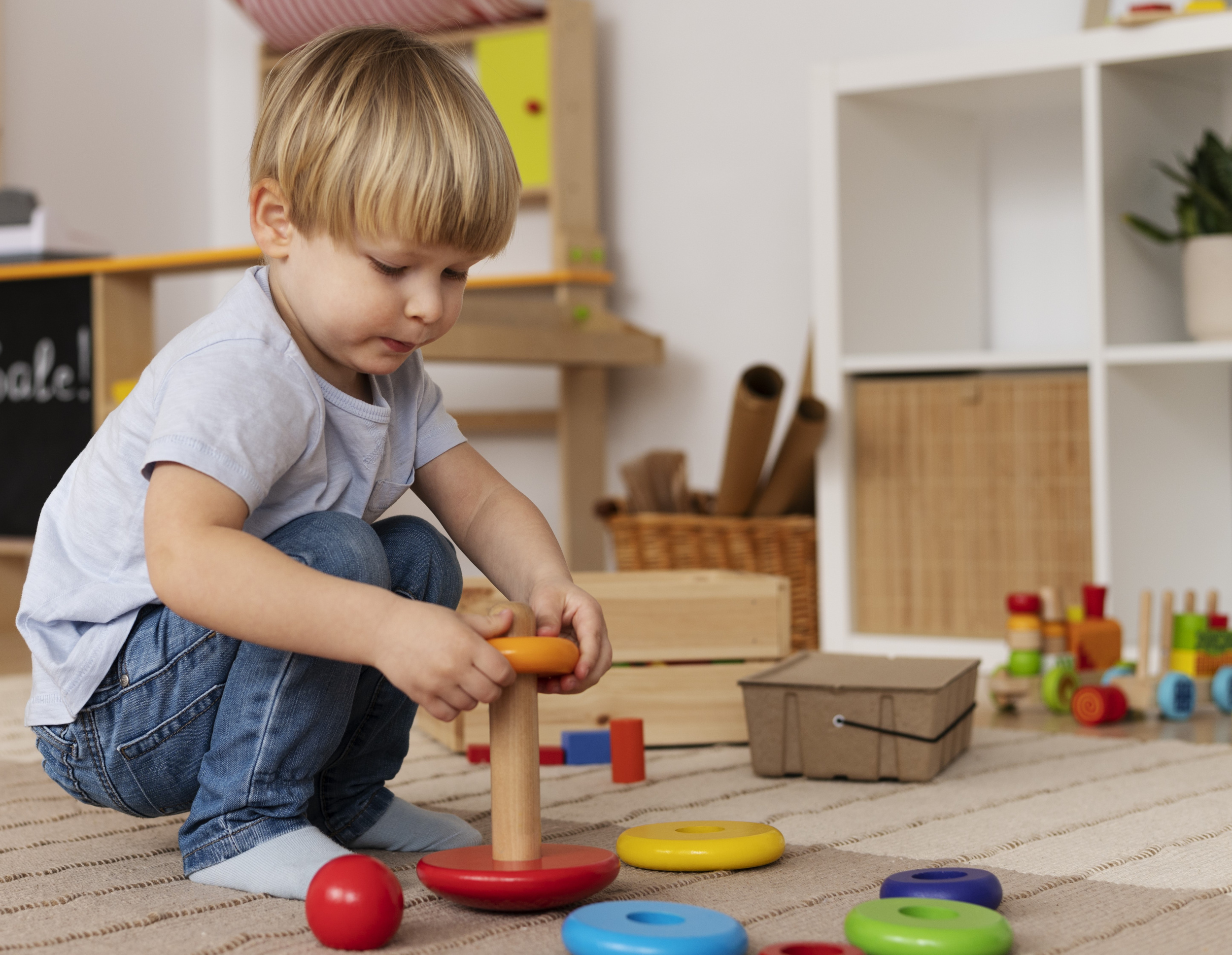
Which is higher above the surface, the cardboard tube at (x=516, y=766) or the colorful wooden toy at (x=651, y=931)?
the cardboard tube at (x=516, y=766)

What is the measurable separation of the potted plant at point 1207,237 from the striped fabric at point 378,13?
1136 millimetres

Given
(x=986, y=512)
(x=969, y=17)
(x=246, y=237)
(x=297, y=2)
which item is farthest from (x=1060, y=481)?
(x=246, y=237)

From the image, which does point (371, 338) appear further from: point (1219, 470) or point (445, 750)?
point (1219, 470)

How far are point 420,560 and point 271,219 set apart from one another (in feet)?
0.76

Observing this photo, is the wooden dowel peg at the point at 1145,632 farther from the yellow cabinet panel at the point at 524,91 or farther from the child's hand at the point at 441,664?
the yellow cabinet panel at the point at 524,91

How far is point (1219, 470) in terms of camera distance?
1830mm

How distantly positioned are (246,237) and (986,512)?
1.68 m

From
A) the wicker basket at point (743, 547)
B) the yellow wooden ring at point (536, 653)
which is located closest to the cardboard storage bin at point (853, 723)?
the yellow wooden ring at point (536, 653)

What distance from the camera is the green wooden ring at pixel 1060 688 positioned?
1412mm

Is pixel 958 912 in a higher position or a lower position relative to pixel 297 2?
lower

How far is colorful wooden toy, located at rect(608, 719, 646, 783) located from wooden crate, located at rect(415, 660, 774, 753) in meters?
0.15

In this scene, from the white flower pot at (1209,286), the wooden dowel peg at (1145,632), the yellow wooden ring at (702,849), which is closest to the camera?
the yellow wooden ring at (702,849)

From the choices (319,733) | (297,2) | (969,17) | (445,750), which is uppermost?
(297,2)

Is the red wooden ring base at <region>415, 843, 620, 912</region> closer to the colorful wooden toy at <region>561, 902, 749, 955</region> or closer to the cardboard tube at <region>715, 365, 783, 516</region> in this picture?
the colorful wooden toy at <region>561, 902, 749, 955</region>
